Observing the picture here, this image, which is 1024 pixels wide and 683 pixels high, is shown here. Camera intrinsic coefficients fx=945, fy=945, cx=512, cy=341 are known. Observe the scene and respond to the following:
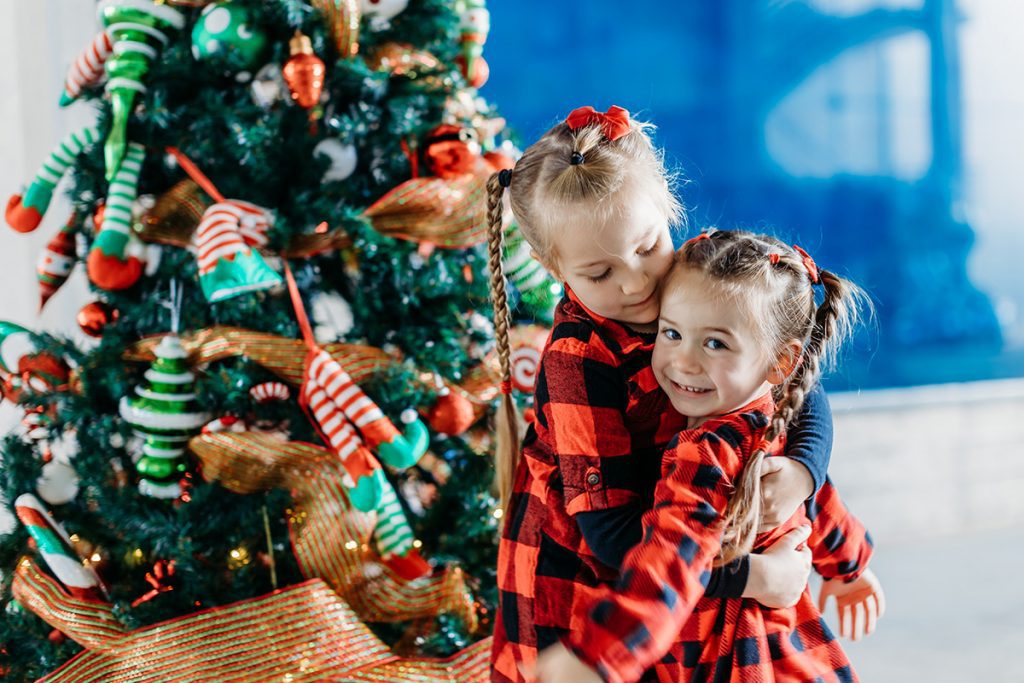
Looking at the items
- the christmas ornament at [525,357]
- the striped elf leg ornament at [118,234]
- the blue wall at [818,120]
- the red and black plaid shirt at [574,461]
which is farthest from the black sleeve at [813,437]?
the blue wall at [818,120]

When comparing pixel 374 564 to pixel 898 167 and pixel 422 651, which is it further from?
pixel 898 167

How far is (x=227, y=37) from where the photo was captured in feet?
4.42

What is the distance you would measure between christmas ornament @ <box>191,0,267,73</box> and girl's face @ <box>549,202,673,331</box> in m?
0.70

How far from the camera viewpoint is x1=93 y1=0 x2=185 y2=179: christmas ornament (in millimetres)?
1381

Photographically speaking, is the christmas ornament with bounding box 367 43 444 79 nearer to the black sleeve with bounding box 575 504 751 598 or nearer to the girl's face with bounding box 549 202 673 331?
the girl's face with bounding box 549 202 673 331

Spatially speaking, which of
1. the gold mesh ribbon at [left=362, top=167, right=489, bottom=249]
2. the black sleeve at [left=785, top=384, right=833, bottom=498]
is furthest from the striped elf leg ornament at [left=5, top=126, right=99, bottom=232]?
the black sleeve at [left=785, top=384, right=833, bottom=498]

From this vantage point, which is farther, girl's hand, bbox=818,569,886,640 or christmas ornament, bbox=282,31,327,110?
christmas ornament, bbox=282,31,327,110

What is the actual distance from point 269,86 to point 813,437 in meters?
0.94

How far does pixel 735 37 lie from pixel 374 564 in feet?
6.74

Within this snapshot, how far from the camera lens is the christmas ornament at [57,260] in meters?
1.52

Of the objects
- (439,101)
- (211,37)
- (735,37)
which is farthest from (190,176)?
(735,37)

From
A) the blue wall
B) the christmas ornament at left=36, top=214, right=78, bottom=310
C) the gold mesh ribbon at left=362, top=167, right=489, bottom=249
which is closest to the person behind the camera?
the gold mesh ribbon at left=362, top=167, right=489, bottom=249

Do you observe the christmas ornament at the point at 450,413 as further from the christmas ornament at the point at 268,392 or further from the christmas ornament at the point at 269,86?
the christmas ornament at the point at 269,86

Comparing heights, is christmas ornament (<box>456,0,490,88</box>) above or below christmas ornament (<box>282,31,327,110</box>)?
above
